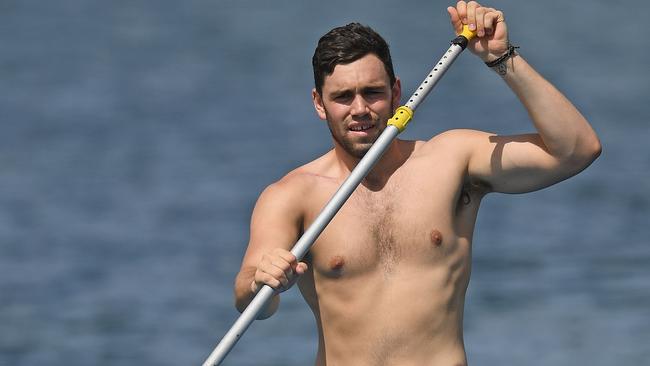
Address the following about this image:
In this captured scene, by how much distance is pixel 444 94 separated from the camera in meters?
29.2

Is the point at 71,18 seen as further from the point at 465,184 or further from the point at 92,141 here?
the point at 465,184

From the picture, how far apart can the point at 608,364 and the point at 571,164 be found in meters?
10.3

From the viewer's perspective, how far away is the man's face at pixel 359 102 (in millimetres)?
10055

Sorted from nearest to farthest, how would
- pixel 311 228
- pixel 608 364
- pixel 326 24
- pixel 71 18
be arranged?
pixel 311 228 → pixel 608 364 → pixel 326 24 → pixel 71 18

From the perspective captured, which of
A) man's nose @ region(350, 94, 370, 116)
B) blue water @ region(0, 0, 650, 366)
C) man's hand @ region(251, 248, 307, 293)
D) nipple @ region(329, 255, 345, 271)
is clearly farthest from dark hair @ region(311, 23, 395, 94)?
blue water @ region(0, 0, 650, 366)

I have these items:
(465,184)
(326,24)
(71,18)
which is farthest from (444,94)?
(465,184)

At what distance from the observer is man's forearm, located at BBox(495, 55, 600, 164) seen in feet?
32.3

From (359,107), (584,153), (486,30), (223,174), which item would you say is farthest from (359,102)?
(223,174)

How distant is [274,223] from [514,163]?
55.8 inches

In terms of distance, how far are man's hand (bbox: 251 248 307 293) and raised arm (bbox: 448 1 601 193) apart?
1.34 m

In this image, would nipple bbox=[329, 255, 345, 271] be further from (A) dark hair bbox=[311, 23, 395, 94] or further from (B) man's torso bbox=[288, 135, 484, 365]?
(A) dark hair bbox=[311, 23, 395, 94]

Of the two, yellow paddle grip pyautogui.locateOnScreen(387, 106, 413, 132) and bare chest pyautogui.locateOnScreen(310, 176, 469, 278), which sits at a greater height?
yellow paddle grip pyautogui.locateOnScreen(387, 106, 413, 132)

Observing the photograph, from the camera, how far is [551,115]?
9.83m

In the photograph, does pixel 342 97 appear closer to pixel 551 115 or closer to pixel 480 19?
pixel 480 19
